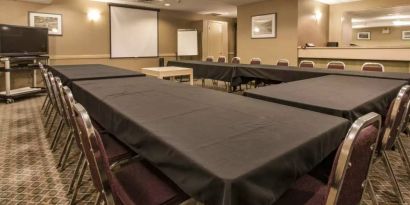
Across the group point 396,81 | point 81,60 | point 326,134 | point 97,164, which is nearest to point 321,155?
point 326,134

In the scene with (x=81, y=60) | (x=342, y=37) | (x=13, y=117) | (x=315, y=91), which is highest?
(x=342, y=37)

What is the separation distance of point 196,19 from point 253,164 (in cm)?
975

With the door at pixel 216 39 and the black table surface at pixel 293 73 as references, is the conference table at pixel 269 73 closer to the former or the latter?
the black table surface at pixel 293 73

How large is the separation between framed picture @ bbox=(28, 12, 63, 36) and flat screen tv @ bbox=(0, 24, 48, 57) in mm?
590

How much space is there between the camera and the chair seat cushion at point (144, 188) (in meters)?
1.16

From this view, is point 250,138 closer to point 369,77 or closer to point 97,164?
point 97,164

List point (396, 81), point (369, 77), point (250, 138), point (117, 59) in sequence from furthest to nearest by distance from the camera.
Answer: point (117, 59) < point (369, 77) < point (396, 81) < point (250, 138)

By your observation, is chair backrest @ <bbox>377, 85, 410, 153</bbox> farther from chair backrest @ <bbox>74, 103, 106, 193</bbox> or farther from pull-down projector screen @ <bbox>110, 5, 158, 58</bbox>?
pull-down projector screen @ <bbox>110, 5, 158, 58</bbox>

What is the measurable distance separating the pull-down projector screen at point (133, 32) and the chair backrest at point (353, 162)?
8084 millimetres

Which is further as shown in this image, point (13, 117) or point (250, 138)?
point (13, 117)

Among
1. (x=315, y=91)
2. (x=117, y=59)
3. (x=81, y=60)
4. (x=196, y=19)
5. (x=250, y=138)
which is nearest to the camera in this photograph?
(x=250, y=138)

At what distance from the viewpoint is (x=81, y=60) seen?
7633 millimetres

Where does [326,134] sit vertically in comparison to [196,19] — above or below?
below

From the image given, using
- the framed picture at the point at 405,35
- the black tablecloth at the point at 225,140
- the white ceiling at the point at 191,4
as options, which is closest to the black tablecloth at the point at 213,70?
the white ceiling at the point at 191,4
